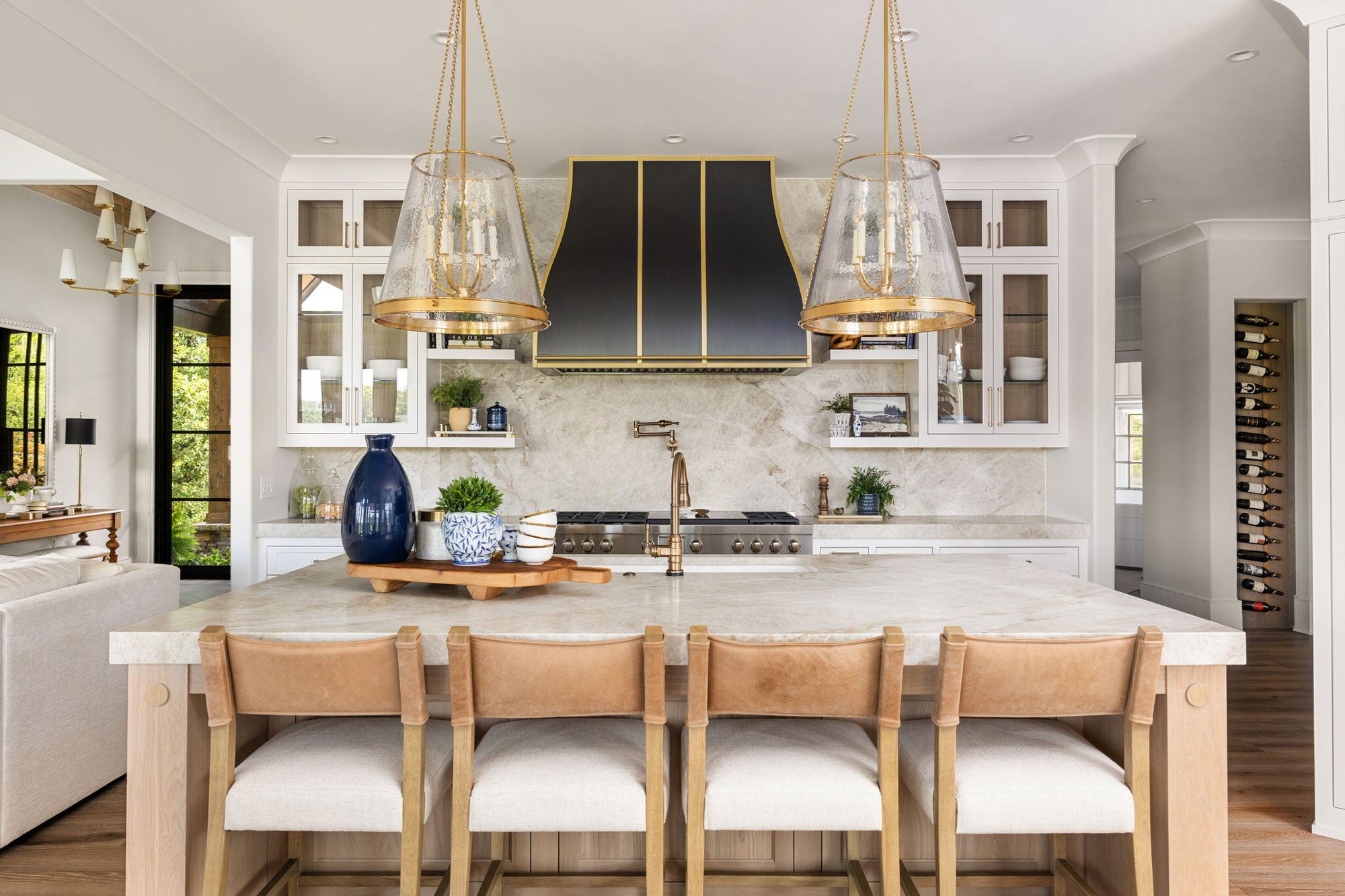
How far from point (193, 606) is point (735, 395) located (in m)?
3.16

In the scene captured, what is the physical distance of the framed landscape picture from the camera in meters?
4.50

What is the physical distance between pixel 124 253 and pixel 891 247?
5243 mm

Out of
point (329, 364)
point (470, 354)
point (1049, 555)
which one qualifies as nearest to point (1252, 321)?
point (1049, 555)

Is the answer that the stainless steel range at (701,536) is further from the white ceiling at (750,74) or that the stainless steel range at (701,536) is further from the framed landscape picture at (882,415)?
the white ceiling at (750,74)

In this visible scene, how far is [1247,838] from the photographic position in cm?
260

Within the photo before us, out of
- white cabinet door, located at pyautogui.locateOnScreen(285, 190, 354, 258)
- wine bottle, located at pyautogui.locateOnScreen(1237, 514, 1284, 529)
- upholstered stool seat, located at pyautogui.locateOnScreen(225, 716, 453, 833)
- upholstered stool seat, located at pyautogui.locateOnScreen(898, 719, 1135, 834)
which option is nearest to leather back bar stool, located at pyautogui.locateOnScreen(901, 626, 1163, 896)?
upholstered stool seat, located at pyautogui.locateOnScreen(898, 719, 1135, 834)

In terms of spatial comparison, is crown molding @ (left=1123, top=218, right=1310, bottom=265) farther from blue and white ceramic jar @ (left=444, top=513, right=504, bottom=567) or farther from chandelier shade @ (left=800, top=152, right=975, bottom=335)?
blue and white ceramic jar @ (left=444, top=513, right=504, bottom=567)

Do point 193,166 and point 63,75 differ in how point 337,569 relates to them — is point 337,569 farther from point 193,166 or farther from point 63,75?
point 193,166

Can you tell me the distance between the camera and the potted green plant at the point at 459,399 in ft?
14.5

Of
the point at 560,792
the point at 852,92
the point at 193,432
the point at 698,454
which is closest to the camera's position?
the point at 560,792

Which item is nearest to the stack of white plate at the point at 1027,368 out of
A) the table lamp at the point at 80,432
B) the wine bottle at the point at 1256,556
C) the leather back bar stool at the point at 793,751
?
the wine bottle at the point at 1256,556

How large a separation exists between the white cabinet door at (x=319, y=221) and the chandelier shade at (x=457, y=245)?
2576 millimetres

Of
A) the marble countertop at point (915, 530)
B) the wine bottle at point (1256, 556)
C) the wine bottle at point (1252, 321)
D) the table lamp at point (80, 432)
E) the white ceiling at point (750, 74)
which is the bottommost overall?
the wine bottle at point (1256, 556)

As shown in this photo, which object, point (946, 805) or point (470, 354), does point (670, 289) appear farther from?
point (946, 805)
